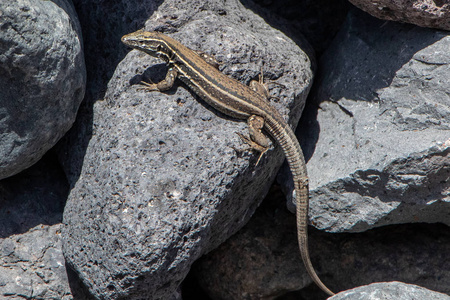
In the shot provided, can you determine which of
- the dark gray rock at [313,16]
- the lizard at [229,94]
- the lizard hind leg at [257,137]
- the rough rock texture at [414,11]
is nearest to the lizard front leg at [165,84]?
the lizard at [229,94]

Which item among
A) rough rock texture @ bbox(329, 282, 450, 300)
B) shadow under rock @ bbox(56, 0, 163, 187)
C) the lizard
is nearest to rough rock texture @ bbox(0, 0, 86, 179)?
shadow under rock @ bbox(56, 0, 163, 187)

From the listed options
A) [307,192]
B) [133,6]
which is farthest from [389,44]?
[133,6]

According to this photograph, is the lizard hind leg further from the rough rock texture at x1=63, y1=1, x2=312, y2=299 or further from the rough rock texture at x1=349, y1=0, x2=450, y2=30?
the rough rock texture at x1=349, y1=0, x2=450, y2=30

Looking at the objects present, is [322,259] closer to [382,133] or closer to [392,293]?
[392,293]

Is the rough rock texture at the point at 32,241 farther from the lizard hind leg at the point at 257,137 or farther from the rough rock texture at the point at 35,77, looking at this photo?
the lizard hind leg at the point at 257,137

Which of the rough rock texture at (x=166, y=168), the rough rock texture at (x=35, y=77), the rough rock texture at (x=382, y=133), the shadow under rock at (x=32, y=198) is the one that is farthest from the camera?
the shadow under rock at (x=32, y=198)

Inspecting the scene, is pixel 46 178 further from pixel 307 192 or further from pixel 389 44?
pixel 389 44
